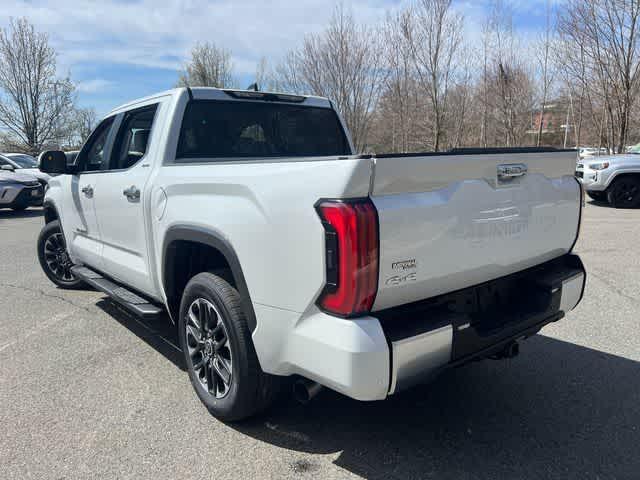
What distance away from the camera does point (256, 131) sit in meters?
3.92

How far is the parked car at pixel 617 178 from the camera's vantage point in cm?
1113

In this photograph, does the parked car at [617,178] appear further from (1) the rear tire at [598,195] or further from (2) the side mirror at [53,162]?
→ (2) the side mirror at [53,162]

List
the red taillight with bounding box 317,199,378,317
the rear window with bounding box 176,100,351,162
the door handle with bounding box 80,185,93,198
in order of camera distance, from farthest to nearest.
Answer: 1. the door handle with bounding box 80,185,93,198
2. the rear window with bounding box 176,100,351,162
3. the red taillight with bounding box 317,199,378,317

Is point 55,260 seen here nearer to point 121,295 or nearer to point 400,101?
point 121,295

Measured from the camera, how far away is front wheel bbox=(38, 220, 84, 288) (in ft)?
18.6

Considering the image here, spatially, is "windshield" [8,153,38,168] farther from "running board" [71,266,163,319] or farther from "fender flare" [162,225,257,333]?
"fender flare" [162,225,257,333]

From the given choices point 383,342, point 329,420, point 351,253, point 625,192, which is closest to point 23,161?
point 329,420

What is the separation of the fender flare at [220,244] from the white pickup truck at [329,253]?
0.5 inches

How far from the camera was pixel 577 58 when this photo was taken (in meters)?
18.2

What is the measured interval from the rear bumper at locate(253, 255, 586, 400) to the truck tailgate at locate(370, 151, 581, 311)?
0.11 m

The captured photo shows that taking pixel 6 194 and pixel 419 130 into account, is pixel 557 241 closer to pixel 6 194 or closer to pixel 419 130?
pixel 6 194

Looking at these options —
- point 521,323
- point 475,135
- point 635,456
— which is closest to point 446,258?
point 521,323

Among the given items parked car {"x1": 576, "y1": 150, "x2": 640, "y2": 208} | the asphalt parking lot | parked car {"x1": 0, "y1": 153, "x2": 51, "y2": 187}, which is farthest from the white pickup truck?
parked car {"x1": 0, "y1": 153, "x2": 51, "y2": 187}

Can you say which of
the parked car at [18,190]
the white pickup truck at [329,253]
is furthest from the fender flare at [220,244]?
the parked car at [18,190]
